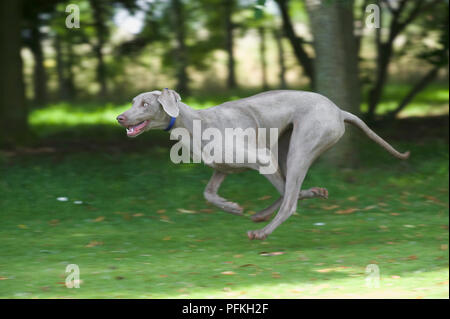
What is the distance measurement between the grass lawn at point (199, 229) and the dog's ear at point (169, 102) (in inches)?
61.5

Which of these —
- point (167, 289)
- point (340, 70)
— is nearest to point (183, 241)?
point (167, 289)

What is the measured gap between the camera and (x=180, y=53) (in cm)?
2862

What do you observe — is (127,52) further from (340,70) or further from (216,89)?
(216,89)

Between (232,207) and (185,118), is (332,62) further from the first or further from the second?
(185,118)

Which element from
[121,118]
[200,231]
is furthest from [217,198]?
[200,231]

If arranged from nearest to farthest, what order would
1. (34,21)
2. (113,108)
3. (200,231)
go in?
(200,231) < (34,21) < (113,108)

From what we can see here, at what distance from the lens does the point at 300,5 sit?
3462 cm

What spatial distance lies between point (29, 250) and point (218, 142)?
8.76 feet

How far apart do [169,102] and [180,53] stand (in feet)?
72.0

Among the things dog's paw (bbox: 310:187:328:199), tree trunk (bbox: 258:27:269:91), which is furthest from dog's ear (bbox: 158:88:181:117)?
tree trunk (bbox: 258:27:269:91)

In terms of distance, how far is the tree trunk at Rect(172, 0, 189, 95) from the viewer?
2692 cm

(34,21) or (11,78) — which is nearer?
(11,78)

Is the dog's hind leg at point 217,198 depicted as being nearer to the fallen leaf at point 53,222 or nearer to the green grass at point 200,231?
the green grass at point 200,231

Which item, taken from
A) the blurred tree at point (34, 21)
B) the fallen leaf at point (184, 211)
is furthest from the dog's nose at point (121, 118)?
the blurred tree at point (34, 21)
